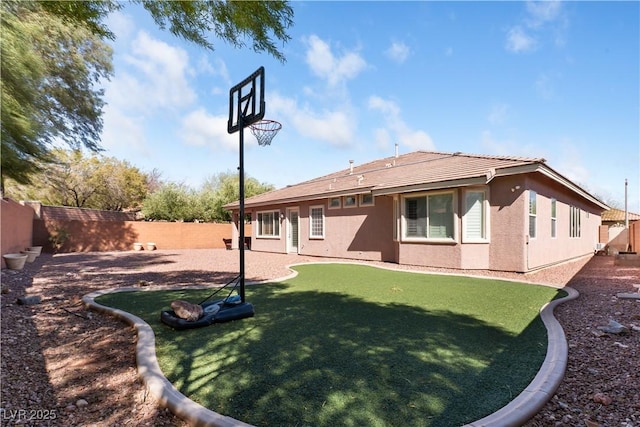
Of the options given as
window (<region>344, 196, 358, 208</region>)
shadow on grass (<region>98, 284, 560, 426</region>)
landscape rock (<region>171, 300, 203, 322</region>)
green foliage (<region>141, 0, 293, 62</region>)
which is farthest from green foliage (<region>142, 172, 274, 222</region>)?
green foliage (<region>141, 0, 293, 62</region>)

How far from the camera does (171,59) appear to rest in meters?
6.41

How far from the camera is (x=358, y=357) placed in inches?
146

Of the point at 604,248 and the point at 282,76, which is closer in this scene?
the point at 282,76

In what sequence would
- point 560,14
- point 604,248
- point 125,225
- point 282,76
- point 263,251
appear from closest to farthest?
point 282,76 < point 560,14 < point 604,248 < point 263,251 < point 125,225

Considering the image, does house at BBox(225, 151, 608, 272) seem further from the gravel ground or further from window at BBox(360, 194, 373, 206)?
the gravel ground

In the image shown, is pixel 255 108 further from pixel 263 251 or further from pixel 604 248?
pixel 604 248

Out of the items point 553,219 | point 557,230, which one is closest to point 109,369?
point 553,219

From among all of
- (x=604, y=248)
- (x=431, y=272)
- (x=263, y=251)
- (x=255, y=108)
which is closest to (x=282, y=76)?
(x=255, y=108)

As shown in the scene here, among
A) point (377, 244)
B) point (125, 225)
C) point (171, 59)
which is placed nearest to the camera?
point (171, 59)

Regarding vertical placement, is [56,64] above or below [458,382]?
above

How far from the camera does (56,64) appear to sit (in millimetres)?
10250

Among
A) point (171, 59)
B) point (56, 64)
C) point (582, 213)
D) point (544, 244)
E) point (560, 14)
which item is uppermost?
point (560, 14)

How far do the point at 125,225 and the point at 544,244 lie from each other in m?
24.3

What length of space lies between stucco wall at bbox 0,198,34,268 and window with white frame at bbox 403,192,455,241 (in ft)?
46.4
